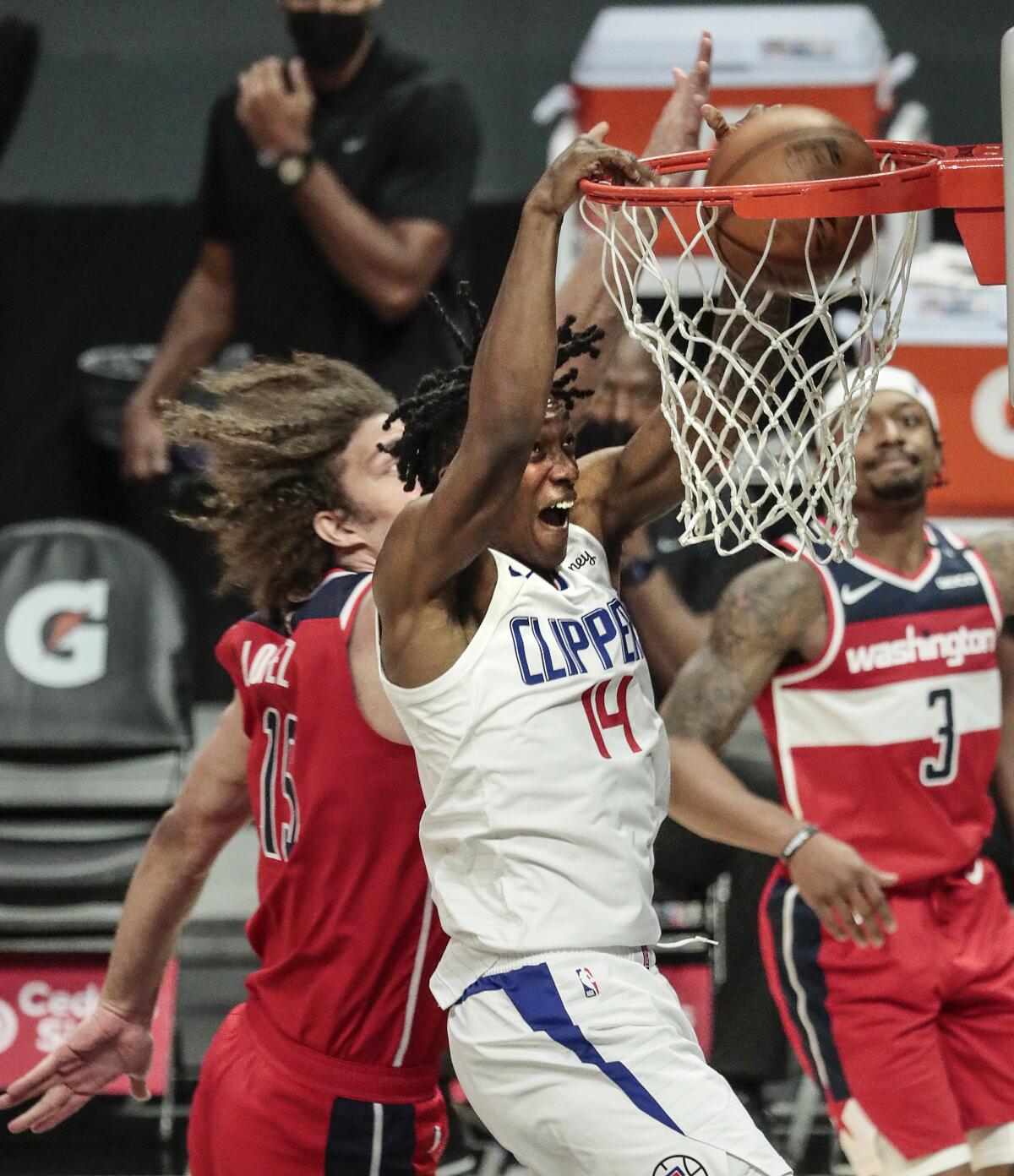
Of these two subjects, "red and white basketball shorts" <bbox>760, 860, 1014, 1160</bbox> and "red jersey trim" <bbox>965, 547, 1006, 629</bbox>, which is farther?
"red jersey trim" <bbox>965, 547, 1006, 629</bbox>

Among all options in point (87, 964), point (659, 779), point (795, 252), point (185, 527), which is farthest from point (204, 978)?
point (795, 252)

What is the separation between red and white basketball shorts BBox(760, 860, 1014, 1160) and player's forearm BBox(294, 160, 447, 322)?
2.66 meters

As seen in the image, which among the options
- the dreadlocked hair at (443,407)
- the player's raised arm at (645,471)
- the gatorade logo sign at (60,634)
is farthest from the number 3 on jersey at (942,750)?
the gatorade logo sign at (60,634)

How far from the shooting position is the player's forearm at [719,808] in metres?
3.77

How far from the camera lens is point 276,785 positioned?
119 inches

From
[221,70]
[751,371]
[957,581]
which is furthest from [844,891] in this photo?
[221,70]

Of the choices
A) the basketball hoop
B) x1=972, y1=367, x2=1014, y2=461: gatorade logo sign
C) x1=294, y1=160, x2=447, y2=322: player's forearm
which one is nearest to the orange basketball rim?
the basketball hoop

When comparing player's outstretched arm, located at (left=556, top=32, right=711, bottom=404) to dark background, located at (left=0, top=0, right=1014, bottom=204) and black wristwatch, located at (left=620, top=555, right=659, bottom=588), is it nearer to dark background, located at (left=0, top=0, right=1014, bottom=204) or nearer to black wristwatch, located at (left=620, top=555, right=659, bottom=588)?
black wristwatch, located at (left=620, top=555, right=659, bottom=588)

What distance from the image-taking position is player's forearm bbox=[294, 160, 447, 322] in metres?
5.88

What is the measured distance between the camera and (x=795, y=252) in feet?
8.79

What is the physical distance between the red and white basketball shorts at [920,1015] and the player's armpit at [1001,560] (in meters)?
0.62

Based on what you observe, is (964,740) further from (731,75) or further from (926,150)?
(731,75)

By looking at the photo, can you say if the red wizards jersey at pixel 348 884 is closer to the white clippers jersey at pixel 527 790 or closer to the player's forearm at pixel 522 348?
the white clippers jersey at pixel 527 790

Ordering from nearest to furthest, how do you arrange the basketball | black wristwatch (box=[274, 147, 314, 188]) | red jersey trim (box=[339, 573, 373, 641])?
the basketball → red jersey trim (box=[339, 573, 373, 641]) → black wristwatch (box=[274, 147, 314, 188])
